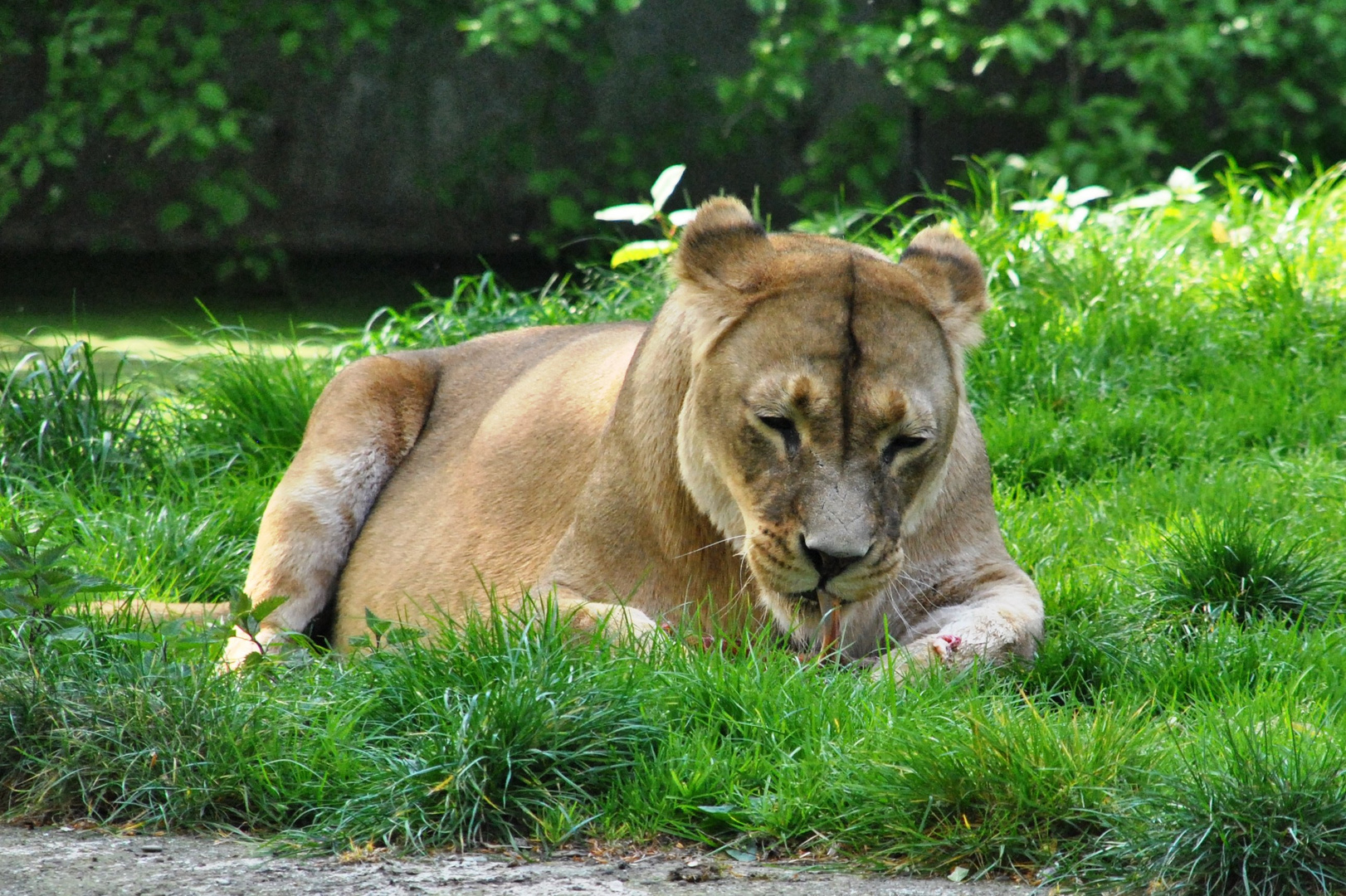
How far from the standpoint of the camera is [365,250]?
11141 millimetres

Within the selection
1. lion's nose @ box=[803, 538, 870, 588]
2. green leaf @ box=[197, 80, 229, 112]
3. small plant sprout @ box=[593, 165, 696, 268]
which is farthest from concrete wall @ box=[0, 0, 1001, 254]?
lion's nose @ box=[803, 538, 870, 588]

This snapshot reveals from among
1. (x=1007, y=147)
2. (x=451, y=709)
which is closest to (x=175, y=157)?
(x=1007, y=147)

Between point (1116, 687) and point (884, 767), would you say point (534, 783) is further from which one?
point (1116, 687)

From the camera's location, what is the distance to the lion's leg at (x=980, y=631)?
3.43m

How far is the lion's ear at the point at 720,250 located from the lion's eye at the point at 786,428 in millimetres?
375

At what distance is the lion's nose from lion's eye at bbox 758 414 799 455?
21cm

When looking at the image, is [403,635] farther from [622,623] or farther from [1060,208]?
[1060,208]

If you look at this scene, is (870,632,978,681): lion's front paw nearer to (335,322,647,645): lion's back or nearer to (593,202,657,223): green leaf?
(335,322,647,645): lion's back

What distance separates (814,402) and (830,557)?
32 cm

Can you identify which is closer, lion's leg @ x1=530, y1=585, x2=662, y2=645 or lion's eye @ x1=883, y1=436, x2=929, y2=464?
lion's eye @ x1=883, y1=436, x2=929, y2=464

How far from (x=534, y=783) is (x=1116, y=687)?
1308 mm

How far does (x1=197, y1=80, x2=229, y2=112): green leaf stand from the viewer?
947cm

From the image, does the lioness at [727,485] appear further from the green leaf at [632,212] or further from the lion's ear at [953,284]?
the green leaf at [632,212]

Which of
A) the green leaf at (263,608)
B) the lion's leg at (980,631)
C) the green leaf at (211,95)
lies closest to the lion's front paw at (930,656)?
the lion's leg at (980,631)
